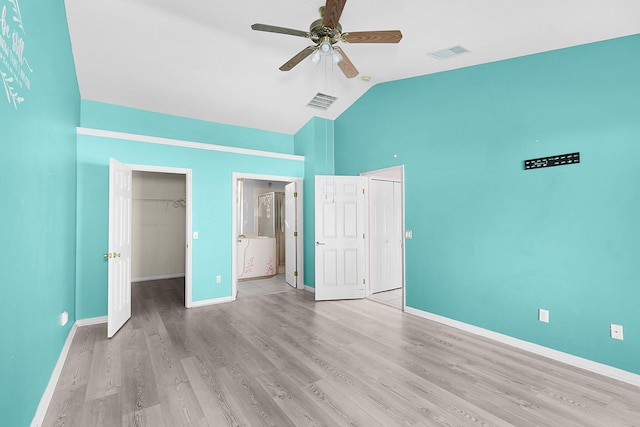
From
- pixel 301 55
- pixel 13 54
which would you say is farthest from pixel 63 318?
pixel 301 55

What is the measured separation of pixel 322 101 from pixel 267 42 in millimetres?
1788

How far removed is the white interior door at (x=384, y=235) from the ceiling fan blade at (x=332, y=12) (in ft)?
10.5

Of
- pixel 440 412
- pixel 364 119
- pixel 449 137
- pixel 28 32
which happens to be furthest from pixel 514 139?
pixel 28 32

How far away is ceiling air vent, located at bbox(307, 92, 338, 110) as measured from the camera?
5.05 m

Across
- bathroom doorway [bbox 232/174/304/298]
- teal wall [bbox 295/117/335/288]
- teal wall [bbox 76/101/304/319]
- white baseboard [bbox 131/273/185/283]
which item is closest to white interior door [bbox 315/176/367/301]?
teal wall [bbox 295/117/335/288]

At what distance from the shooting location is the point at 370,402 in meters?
2.21

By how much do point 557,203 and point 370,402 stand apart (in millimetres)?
2619

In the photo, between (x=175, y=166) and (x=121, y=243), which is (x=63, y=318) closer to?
(x=121, y=243)

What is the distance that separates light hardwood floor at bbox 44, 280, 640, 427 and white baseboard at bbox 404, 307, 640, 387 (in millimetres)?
98

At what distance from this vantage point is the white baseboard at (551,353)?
2.54 meters

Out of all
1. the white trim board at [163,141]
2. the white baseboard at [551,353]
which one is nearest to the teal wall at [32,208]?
the white trim board at [163,141]

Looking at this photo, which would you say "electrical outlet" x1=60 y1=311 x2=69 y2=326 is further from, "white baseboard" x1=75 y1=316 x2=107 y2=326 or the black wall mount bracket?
the black wall mount bracket

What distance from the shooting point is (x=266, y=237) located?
699 cm

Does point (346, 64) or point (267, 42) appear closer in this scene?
point (346, 64)
